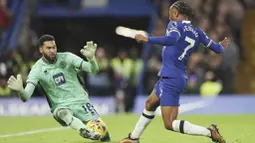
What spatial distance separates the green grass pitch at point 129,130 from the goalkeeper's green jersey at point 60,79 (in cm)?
83

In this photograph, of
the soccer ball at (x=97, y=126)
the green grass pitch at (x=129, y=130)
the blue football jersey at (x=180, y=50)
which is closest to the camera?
the blue football jersey at (x=180, y=50)

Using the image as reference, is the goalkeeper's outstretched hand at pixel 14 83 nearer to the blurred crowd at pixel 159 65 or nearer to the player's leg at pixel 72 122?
the player's leg at pixel 72 122

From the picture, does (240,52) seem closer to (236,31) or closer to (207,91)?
(236,31)

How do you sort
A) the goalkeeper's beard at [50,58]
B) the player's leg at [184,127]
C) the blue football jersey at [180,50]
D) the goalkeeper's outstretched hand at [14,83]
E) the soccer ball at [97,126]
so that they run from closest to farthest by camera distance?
the player's leg at [184,127] < the blue football jersey at [180,50] < the goalkeeper's outstretched hand at [14,83] < the soccer ball at [97,126] < the goalkeeper's beard at [50,58]

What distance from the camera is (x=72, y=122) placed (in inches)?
439

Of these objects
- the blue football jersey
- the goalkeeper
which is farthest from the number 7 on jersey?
the goalkeeper

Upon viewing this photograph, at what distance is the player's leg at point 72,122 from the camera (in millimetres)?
10898

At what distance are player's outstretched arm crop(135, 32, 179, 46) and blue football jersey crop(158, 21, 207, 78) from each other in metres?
0.20

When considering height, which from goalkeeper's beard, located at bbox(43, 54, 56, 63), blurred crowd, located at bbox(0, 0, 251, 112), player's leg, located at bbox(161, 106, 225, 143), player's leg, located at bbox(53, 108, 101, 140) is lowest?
blurred crowd, located at bbox(0, 0, 251, 112)

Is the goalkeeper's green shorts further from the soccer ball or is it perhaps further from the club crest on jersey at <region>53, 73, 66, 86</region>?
the club crest on jersey at <region>53, 73, 66, 86</region>

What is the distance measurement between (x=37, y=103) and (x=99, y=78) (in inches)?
107

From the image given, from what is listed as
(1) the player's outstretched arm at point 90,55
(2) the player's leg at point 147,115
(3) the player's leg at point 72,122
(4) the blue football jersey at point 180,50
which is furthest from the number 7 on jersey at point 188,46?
(3) the player's leg at point 72,122

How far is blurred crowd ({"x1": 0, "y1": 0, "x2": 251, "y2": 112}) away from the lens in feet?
72.6

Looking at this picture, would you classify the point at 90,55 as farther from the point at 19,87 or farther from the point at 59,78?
the point at 19,87
